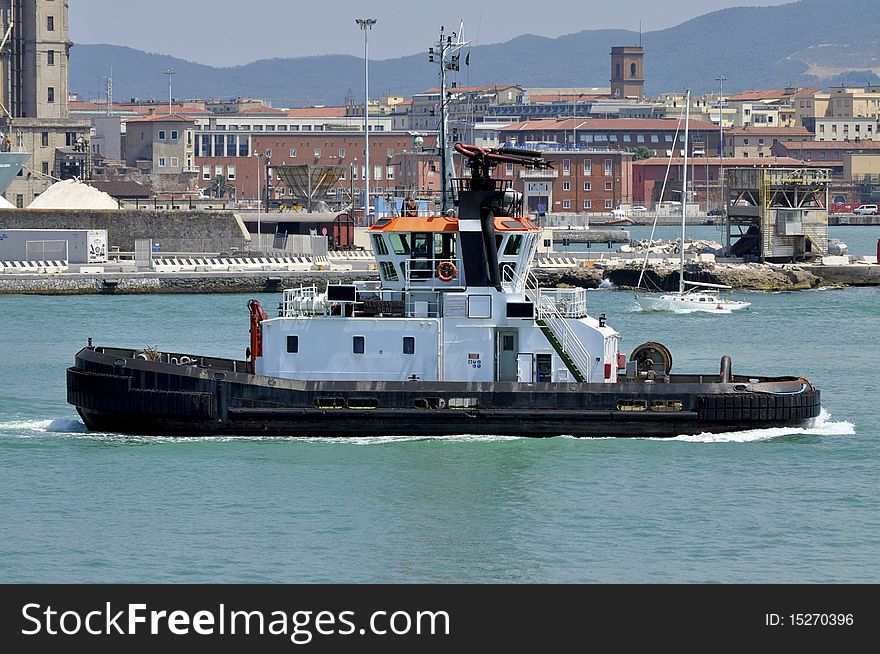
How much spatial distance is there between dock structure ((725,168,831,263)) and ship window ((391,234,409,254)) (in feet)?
160

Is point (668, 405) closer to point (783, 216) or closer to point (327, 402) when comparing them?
point (327, 402)

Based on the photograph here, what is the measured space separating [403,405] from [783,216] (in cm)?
5081

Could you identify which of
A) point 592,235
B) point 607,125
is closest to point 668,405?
point 592,235

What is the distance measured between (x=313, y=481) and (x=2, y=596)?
7130 millimetres

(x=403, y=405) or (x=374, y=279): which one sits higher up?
(x=374, y=279)

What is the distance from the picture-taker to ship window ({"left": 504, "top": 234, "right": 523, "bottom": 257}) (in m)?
28.5

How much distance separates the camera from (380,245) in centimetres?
2891

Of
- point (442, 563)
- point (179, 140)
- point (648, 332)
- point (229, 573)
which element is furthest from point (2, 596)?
point (179, 140)

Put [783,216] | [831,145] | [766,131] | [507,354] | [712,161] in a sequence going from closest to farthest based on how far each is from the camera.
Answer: [507,354] → [783,216] → [712,161] → [831,145] → [766,131]

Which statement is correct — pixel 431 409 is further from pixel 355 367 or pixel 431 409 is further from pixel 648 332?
pixel 648 332

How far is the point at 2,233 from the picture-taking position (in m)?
71.1

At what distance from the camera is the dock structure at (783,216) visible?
75.1 m

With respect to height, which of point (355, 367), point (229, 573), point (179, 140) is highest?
point (179, 140)

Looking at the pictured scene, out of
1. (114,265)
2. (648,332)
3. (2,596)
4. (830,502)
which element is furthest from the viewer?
(114,265)
